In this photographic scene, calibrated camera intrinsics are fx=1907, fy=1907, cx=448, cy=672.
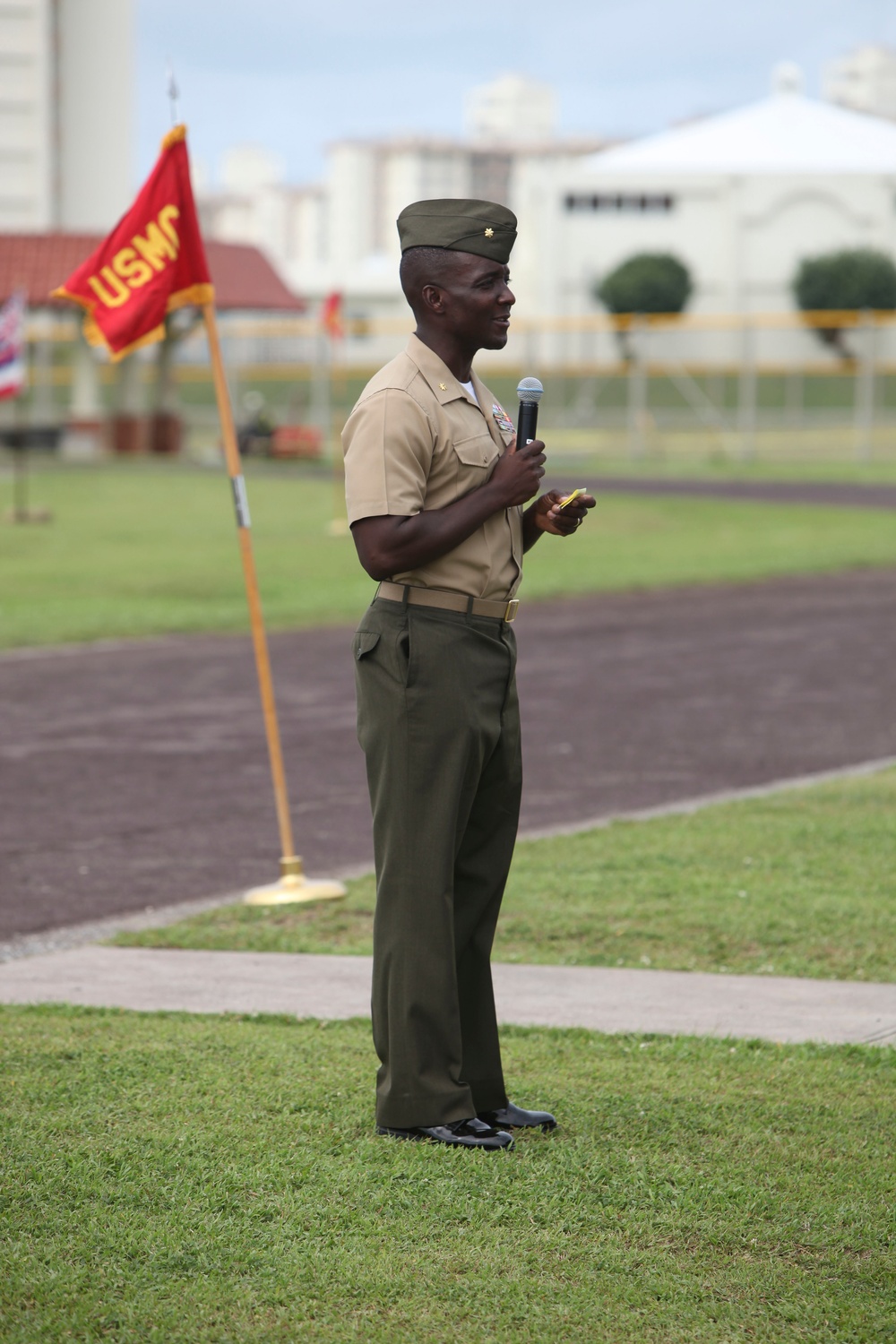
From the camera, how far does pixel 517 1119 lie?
4.44 metres

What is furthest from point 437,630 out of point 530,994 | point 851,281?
point 851,281

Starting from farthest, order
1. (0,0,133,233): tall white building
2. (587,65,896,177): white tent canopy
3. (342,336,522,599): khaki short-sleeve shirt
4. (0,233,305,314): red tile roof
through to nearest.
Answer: (587,65,896,177): white tent canopy
(0,0,133,233): tall white building
(0,233,305,314): red tile roof
(342,336,522,599): khaki short-sleeve shirt

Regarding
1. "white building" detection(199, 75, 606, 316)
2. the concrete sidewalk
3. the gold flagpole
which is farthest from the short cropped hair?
"white building" detection(199, 75, 606, 316)

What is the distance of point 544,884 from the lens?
7.28 metres

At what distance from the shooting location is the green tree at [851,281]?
2825 inches

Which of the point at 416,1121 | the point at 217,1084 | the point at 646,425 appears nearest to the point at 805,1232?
the point at 416,1121

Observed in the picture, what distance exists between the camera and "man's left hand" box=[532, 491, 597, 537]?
164 inches

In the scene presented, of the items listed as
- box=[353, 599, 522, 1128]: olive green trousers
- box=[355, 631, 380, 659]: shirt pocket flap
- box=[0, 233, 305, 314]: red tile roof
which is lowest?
box=[353, 599, 522, 1128]: olive green trousers

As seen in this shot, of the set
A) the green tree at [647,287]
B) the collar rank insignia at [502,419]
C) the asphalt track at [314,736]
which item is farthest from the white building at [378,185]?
the collar rank insignia at [502,419]

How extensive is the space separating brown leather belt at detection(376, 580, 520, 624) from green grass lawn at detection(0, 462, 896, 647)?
10.6 meters

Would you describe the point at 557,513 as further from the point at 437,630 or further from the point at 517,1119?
the point at 517,1119

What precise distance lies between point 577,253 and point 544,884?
75.0 meters

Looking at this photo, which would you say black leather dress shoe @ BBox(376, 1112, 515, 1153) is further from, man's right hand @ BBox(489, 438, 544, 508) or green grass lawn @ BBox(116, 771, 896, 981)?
green grass lawn @ BBox(116, 771, 896, 981)

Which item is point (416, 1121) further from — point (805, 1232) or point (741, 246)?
Result: point (741, 246)
